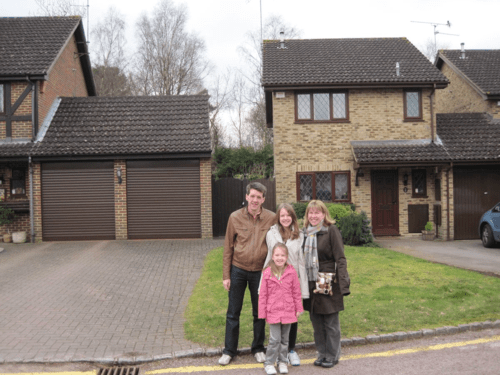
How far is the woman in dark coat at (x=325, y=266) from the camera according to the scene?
4695 millimetres

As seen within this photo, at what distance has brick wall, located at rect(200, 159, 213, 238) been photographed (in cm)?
1454

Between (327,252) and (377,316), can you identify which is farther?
(377,316)

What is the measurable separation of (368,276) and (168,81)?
2781 cm

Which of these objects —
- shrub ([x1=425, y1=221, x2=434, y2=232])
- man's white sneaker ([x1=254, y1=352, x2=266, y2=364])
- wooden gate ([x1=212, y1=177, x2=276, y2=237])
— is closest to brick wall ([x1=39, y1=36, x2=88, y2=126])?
wooden gate ([x1=212, y1=177, x2=276, y2=237])

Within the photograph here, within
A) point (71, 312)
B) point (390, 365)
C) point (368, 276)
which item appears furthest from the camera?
point (368, 276)

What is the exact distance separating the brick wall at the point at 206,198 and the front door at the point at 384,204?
5.84 metres

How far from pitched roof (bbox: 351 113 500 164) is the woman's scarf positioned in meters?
10.2

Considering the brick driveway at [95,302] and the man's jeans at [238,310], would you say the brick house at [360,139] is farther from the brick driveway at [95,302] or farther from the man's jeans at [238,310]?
the man's jeans at [238,310]

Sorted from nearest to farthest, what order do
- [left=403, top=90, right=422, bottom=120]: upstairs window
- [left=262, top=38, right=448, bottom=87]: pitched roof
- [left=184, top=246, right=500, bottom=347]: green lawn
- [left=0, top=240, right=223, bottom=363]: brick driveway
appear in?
[left=0, top=240, right=223, bottom=363]: brick driveway
[left=184, top=246, right=500, bottom=347]: green lawn
[left=262, top=38, right=448, bottom=87]: pitched roof
[left=403, top=90, right=422, bottom=120]: upstairs window

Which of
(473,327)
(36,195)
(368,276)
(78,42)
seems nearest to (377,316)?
(473,327)

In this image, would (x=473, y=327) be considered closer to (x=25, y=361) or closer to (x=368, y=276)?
(x=368, y=276)

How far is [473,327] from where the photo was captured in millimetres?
5754

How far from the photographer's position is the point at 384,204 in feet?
51.4

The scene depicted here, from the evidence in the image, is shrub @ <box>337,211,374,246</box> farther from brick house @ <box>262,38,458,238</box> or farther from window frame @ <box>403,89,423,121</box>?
window frame @ <box>403,89,423,121</box>
